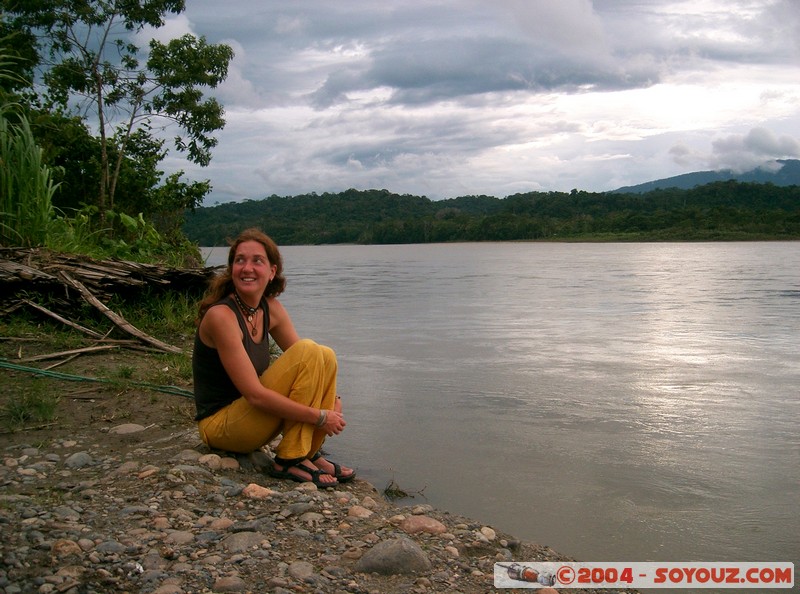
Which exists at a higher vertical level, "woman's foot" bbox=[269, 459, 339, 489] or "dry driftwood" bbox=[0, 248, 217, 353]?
"dry driftwood" bbox=[0, 248, 217, 353]

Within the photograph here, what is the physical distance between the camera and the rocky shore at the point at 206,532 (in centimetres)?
285

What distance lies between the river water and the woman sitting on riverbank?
3.22ft

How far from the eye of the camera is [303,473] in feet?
13.7

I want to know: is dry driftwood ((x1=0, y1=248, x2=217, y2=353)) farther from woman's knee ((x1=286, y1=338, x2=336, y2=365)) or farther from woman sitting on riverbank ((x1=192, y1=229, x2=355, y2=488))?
woman's knee ((x1=286, y1=338, x2=336, y2=365))

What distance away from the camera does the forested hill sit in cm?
7650

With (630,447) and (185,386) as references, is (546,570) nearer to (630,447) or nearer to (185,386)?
(630,447)

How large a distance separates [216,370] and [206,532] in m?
1.09

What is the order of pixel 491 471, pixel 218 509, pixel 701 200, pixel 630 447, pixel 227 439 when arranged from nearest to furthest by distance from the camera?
pixel 218 509
pixel 227 439
pixel 491 471
pixel 630 447
pixel 701 200

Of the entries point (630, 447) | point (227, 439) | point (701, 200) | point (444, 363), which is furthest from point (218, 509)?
point (701, 200)

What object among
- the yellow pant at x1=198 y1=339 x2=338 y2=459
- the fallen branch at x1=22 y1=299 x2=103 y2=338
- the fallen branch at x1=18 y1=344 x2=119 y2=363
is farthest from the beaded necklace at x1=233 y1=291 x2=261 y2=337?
the fallen branch at x1=22 y1=299 x2=103 y2=338

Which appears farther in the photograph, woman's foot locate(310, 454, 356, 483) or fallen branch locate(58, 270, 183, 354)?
fallen branch locate(58, 270, 183, 354)

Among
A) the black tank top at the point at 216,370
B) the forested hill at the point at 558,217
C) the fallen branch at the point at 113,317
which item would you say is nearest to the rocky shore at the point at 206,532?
the black tank top at the point at 216,370

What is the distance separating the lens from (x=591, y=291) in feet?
67.0

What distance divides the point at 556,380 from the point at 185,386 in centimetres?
399
